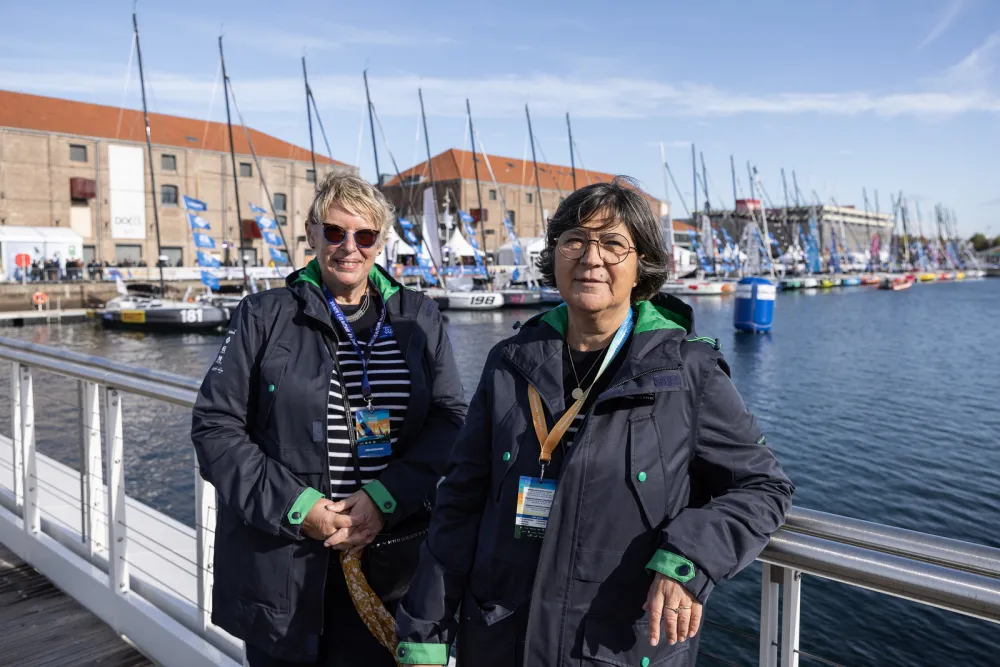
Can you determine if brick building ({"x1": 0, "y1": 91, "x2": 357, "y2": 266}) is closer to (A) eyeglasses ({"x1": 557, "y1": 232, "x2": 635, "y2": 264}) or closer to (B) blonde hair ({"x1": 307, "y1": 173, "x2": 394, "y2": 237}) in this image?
(B) blonde hair ({"x1": 307, "y1": 173, "x2": 394, "y2": 237})

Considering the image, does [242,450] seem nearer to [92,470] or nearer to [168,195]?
[92,470]

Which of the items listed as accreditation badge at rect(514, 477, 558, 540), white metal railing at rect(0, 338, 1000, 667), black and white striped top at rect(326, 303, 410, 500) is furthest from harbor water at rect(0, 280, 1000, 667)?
black and white striped top at rect(326, 303, 410, 500)

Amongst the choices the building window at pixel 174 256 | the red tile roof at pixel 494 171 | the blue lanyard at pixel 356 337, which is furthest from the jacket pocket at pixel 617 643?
the red tile roof at pixel 494 171

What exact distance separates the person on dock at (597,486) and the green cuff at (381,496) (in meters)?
0.39

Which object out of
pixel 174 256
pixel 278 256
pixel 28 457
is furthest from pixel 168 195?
pixel 28 457

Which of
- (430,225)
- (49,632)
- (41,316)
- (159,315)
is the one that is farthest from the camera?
(430,225)

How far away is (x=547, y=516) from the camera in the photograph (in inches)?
62.1

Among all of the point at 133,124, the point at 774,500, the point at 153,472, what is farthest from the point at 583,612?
the point at 133,124

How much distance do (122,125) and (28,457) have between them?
56.3m

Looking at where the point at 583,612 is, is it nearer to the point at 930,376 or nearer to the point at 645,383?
the point at 645,383

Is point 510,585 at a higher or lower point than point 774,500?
lower

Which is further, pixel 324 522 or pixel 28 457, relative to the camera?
pixel 28 457

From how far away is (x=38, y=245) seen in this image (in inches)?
1654

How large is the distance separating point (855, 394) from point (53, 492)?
62.6 feet
